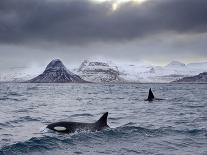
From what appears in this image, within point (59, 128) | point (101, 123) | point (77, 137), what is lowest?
point (77, 137)

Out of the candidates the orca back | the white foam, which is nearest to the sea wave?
the white foam

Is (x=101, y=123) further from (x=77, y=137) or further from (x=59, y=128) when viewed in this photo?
(x=77, y=137)

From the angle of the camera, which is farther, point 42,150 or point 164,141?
point 164,141

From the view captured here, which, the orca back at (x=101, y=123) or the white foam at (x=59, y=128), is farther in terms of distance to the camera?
the orca back at (x=101, y=123)

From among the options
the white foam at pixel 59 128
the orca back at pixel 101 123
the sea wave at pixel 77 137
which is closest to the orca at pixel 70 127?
the white foam at pixel 59 128

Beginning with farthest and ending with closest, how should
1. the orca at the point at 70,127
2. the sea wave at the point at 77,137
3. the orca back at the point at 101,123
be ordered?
the orca back at the point at 101,123, the orca at the point at 70,127, the sea wave at the point at 77,137

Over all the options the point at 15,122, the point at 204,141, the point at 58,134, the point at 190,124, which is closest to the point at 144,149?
the point at 204,141

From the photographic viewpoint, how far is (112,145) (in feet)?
51.2

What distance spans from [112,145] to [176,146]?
2477 millimetres

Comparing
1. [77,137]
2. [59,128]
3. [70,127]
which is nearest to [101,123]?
[70,127]

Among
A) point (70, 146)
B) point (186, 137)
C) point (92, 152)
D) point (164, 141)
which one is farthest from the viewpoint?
point (186, 137)

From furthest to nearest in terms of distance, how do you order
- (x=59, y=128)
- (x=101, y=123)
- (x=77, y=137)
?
(x=101, y=123) → (x=59, y=128) → (x=77, y=137)

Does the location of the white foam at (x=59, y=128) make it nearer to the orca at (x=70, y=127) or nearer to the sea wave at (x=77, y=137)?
the orca at (x=70, y=127)

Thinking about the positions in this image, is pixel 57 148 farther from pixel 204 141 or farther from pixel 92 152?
pixel 204 141
